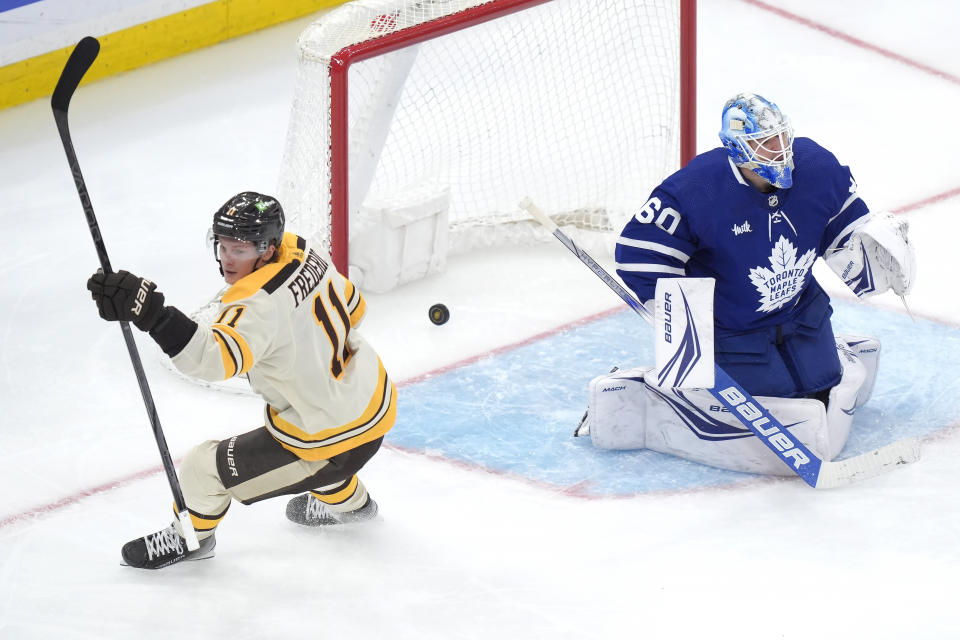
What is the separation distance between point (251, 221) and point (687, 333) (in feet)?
3.61

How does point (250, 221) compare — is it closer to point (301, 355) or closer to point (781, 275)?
point (301, 355)

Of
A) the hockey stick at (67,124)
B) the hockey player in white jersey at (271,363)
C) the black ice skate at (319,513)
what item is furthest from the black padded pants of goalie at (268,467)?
the black ice skate at (319,513)

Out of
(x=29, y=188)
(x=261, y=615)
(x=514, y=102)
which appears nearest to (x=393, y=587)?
(x=261, y=615)

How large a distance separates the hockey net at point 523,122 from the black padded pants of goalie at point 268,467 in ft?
3.90

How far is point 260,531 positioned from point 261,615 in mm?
335

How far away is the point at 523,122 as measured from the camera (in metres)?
4.97

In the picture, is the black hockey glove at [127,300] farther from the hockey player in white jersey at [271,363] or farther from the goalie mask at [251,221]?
the goalie mask at [251,221]

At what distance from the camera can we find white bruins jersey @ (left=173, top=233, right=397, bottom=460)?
3002 mm

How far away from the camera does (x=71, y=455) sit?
13.2 feet

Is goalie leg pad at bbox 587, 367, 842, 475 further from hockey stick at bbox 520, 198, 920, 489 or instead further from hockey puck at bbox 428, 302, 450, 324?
hockey puck at bbox 428, 302, 450, 324

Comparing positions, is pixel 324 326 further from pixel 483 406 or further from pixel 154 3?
pixel 154 3

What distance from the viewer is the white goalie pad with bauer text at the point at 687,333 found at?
3594 mm

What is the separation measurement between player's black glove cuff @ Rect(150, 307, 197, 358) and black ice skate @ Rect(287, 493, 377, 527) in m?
0.80

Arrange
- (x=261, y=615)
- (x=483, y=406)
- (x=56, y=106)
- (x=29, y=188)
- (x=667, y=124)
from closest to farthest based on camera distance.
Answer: (x=56, y=106)
(x=261, y=615)
(x=483, y=406)
(x=667, y=124)
(x=29, y=188)
